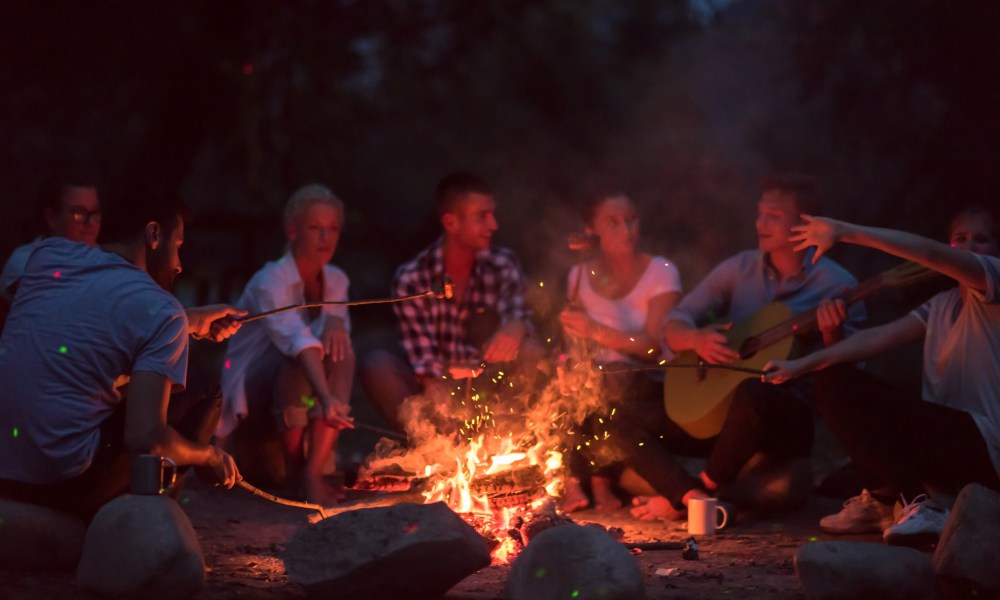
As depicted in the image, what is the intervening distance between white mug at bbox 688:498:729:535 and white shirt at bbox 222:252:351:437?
2.32 m

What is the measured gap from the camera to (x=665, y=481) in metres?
6.02

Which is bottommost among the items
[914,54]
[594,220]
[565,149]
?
[594,220]

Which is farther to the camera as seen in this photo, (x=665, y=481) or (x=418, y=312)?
(x=418, y=312)

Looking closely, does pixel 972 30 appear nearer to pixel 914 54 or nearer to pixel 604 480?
pixel 914 54

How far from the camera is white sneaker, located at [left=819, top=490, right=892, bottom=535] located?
17.8ft

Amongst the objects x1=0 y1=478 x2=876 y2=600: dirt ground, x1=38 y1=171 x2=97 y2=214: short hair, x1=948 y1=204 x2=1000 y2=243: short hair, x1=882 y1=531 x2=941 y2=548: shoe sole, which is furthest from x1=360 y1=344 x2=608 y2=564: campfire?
x1=38 y1=171 x2=97 y2=214: short hair

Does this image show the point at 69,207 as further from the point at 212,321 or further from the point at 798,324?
the point at 798,324

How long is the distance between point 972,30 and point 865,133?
6.52ft

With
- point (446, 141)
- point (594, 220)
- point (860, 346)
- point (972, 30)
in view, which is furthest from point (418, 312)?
point (446, 141)

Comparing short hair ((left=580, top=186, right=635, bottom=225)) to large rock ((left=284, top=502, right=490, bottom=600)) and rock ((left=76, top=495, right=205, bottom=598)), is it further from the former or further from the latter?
rock ((left=76, top=495, right=205, bottom=598))

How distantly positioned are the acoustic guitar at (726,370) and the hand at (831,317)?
0.07 m

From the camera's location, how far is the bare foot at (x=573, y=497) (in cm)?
629

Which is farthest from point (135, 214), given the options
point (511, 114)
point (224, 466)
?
point (511, 114)

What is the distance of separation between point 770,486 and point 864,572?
2.06 m
